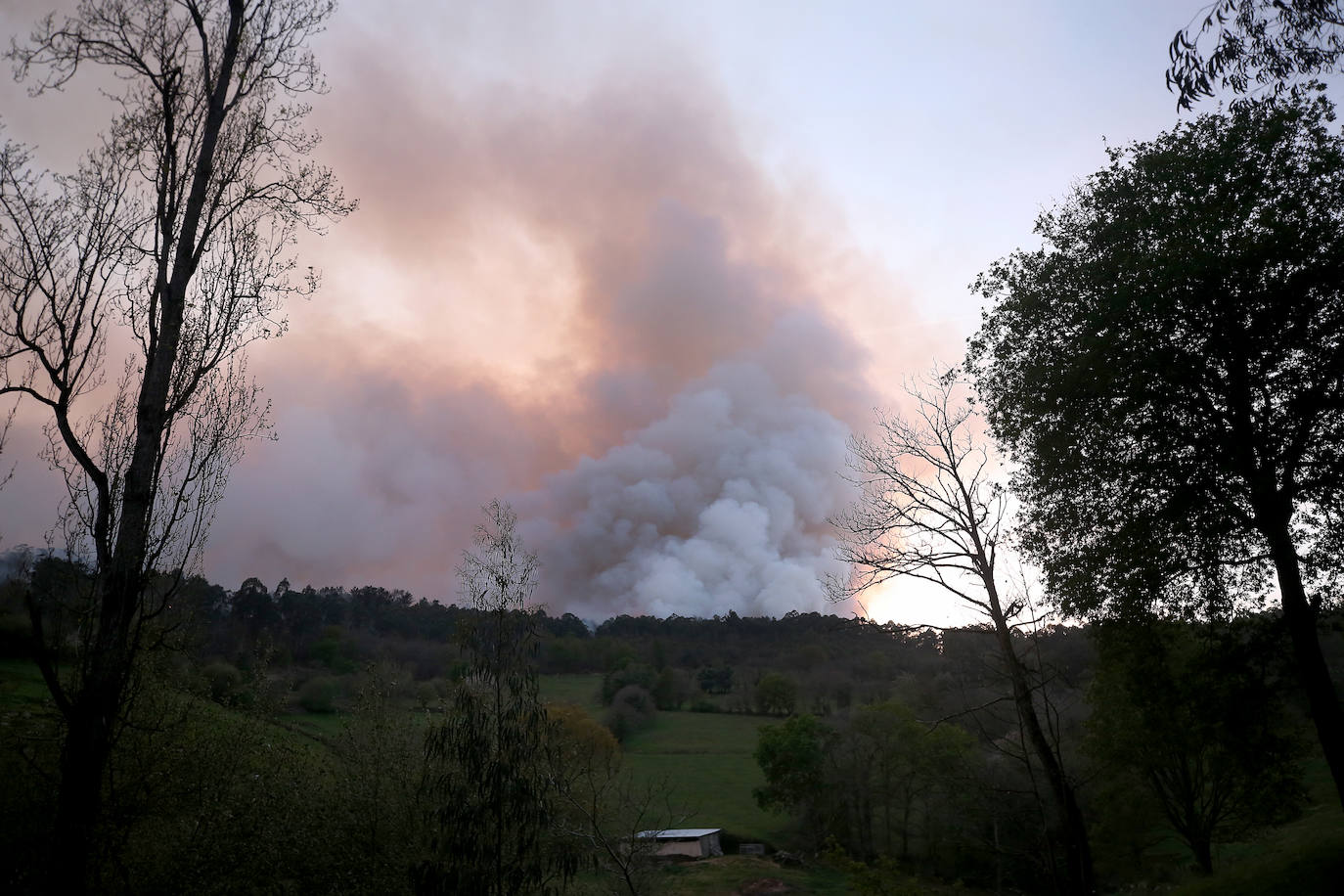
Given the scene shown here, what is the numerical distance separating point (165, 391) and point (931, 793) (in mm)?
48863

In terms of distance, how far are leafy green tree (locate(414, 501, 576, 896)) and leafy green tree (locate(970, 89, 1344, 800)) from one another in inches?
423

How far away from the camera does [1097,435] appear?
1322cm

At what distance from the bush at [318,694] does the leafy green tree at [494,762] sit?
42.9 m

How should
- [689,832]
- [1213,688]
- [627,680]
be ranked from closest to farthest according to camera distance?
1. [1213,688]
2. [689,832]
3. [627,680]

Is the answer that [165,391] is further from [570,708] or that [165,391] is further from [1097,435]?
[570,708]

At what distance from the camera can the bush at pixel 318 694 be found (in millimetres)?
53875

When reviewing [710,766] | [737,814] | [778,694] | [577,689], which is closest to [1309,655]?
[737,814]

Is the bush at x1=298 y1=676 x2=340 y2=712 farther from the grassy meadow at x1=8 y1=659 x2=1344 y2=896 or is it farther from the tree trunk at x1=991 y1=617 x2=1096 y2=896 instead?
the tree trunk at x1=991 y1=617 x2=1096 y2=896

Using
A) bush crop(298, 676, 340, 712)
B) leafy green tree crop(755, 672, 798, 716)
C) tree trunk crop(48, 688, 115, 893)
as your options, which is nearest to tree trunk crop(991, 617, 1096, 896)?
tree trunk crop(48, 688, 115, 893)

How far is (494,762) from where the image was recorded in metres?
14.9

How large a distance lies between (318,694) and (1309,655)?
57318 mm

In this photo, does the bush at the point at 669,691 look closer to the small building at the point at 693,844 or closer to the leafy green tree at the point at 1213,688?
the small building at the point at 693,844

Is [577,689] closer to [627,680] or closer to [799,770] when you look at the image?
[627,680]

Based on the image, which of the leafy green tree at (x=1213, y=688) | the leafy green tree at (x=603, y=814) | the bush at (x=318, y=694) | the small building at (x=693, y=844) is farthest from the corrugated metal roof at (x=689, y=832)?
the leafy green tree at (x=1213, y=688)
